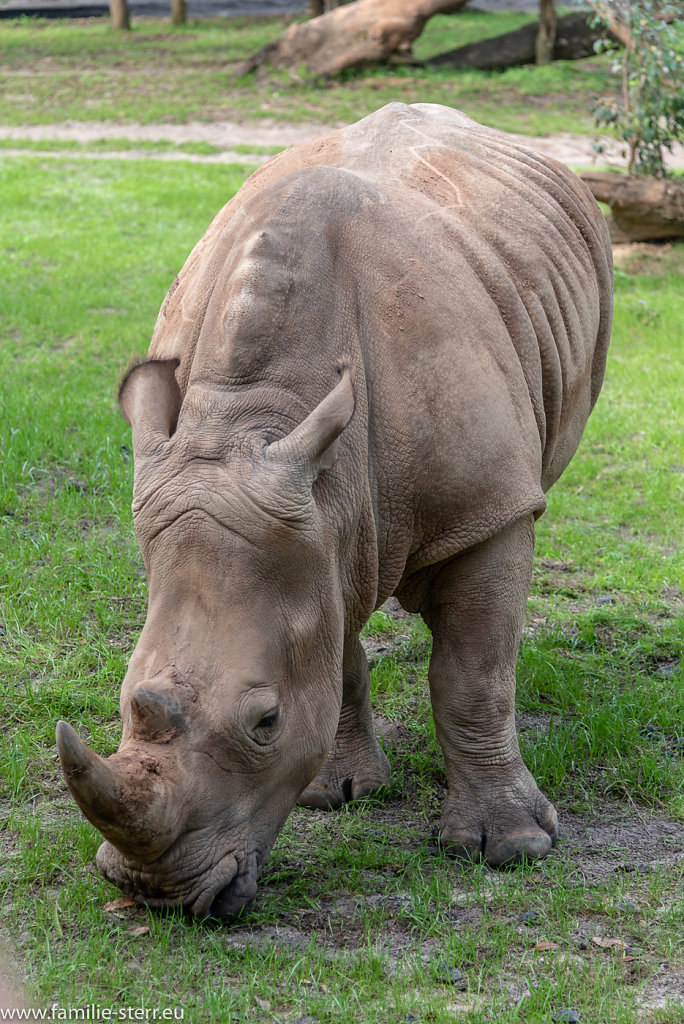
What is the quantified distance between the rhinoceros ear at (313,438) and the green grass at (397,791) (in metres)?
1.33

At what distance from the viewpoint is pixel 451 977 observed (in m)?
3.54

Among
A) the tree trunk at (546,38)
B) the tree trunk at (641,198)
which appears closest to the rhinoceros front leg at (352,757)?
the tree trunk at (641,198)

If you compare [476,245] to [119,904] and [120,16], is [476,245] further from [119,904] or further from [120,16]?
[120,16]

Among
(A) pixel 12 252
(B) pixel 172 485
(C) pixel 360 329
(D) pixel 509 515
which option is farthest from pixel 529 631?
(A) pixel 12 252

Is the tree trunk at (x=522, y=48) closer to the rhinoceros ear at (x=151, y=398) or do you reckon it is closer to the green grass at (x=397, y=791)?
the green grass at (x=397, y=791)

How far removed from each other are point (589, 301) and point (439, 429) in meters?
1.52

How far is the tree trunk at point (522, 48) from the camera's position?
22891mm

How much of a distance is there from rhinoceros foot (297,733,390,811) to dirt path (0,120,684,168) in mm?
13336

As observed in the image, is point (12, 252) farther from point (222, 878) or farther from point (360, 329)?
point (222, 878)

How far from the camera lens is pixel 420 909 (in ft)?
12.7

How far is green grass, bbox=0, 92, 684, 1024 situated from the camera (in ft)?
11.4

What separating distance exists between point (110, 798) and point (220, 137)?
55.3 feet

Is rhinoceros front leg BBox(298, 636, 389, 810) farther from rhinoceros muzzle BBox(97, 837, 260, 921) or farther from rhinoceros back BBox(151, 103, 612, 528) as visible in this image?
rhinoceros muzzle BBox(97, 837, 260, 921)

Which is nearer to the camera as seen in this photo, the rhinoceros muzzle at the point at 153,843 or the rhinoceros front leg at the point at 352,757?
the rhinoceros muzzle at the point at 153,843
